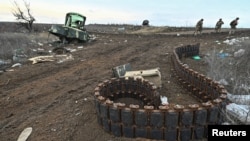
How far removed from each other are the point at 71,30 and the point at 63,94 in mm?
9443

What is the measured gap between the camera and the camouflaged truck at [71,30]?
16.0 m

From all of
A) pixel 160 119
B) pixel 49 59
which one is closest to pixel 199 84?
pixel 160 119

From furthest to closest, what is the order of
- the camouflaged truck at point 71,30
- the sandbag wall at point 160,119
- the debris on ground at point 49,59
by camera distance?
the camouflaged truck at point 71,30, the debris on ground at point 49,59, the sandbag wall at point 160,119

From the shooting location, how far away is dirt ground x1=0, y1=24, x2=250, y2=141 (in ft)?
17.6

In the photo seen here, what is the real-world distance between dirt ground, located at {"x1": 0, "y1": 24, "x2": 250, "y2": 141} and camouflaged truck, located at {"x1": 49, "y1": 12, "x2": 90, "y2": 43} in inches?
133

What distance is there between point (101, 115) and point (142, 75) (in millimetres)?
2308

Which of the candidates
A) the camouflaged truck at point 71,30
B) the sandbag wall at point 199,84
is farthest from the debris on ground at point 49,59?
the sandbag wall at point 199,84

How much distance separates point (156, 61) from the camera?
428 inches

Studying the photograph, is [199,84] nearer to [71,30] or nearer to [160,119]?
[160,119]

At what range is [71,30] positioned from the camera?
1627 cm

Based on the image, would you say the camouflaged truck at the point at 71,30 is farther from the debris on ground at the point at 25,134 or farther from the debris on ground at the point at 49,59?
the debris on ground at the point at 25,134

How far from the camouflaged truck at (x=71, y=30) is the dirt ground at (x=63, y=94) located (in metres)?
3.37

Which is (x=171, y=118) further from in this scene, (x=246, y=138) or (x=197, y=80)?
(x=197, y=80)

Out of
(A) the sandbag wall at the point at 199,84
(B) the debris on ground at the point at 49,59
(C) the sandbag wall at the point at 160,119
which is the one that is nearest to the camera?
(C) the sandbag wall at the point at 160,119
